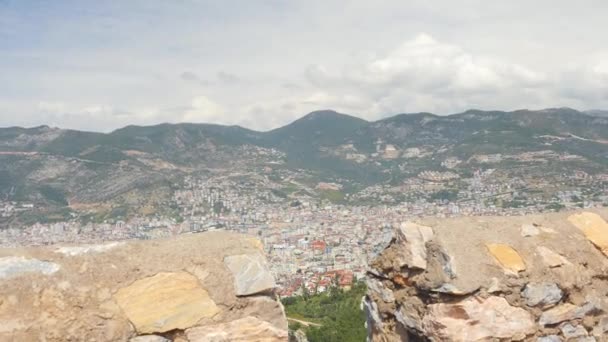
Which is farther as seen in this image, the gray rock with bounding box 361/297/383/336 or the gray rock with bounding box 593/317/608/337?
the gray rock with bounding box 361/297/383/336

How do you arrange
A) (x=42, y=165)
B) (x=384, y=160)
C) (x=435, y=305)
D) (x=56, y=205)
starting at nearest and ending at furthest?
(x=435, y=305)
(x=56, y=205)
(x=42, y=165)
(x=384, y=160)

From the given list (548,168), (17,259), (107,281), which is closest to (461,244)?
(107,281)

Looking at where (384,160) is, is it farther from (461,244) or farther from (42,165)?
(461,244)

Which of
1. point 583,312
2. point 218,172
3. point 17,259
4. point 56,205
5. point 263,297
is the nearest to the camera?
point 17,259

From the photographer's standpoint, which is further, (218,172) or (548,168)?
(218,172)

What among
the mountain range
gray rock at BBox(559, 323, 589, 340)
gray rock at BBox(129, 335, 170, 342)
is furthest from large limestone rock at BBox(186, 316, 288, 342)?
the mountain range

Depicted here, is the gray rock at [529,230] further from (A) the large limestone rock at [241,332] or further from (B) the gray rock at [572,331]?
(A) the large limestone rock at [241,332]

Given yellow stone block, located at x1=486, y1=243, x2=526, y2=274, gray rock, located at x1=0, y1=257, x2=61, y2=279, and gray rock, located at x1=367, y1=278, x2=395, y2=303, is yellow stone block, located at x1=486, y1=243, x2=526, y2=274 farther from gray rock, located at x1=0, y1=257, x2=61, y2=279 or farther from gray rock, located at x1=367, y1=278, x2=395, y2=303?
gray rock, located at x1=0, y1=257, x2=61, y2=279

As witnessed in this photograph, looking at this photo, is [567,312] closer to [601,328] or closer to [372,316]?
[601,328]
